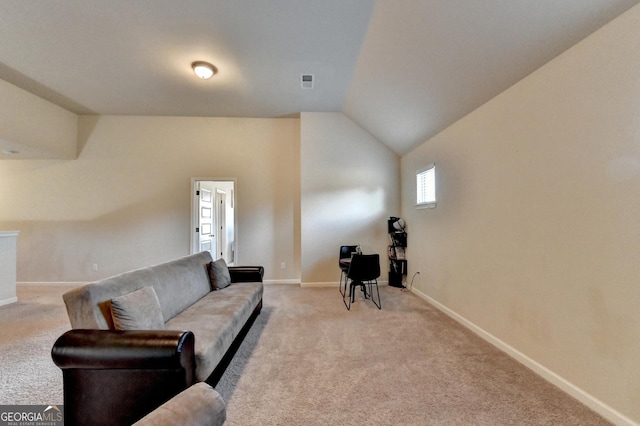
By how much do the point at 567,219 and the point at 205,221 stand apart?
5.43 metres

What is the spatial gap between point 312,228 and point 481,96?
317 cm

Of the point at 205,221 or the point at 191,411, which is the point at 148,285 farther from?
the point at 205,221

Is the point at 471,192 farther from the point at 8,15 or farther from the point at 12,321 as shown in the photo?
the point at 12,321

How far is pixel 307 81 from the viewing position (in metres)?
3.80

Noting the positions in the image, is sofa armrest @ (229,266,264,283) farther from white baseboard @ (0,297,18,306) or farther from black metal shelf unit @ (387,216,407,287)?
white baseboard @ (0,297,18,306)

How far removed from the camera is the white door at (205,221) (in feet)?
16.7

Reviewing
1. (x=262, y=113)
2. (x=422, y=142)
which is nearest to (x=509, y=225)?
(x=422, y=142)

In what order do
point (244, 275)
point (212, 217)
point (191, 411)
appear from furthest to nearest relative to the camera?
point (212, 217), point (244, 275), point (191, 411)

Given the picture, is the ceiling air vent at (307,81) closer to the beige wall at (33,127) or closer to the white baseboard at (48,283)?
the beige wall at (33,127)

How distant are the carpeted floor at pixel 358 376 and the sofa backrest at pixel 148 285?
715 mm

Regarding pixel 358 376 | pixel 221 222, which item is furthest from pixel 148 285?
pixel 221 222

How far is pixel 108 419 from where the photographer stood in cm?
141

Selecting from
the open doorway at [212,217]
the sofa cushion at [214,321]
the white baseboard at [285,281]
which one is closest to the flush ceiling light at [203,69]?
the open doorway at [212,217]

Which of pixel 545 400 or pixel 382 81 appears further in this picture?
pixel 382 81
